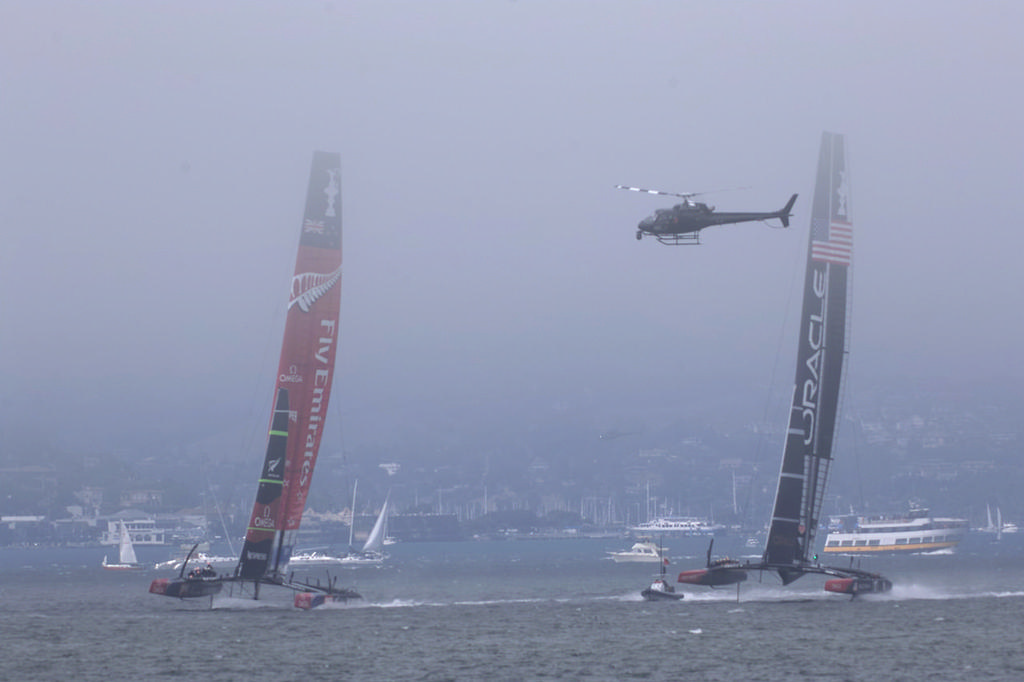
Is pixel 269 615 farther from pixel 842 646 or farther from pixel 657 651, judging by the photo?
pixel 842 646

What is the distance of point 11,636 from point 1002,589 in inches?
2730

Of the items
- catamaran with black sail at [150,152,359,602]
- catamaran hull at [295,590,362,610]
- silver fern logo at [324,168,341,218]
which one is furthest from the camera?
silver fern logo at [324,168,341,218]

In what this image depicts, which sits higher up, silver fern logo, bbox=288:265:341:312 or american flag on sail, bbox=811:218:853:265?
american flag on sail, bbox=811:218:853:265

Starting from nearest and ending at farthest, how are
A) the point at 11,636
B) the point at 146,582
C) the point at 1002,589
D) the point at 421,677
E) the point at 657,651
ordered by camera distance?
the point at 421,677 → the point at 657,651 → the point at 11,636 → the point at 1002,589 → the point at 146,582

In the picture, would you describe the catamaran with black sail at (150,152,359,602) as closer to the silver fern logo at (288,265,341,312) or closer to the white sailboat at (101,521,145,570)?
the silver fern logo at (288,265,341,312)

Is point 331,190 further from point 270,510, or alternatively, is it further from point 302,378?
point 270,510

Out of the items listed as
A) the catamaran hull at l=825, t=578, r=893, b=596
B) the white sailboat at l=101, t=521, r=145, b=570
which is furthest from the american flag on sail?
the white sailboat at l=101, t=521, r=145, b=570

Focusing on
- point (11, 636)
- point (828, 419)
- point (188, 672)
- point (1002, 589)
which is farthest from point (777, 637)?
point (1002, 589)

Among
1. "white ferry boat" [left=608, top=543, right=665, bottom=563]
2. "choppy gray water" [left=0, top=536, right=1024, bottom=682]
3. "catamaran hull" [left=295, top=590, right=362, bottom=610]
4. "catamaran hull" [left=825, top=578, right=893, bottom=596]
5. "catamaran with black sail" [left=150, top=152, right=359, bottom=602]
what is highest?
"catamaran with black sail" [left=150, top=152, right=359, bottom=602]

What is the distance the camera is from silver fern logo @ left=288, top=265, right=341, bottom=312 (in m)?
76.9

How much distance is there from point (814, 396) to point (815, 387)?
0.51m

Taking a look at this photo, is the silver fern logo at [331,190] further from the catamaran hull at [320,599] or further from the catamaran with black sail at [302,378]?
the catamaran hull at [320,599]

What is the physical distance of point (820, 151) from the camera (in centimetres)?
8081

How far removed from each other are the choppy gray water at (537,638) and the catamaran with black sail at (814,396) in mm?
4160
